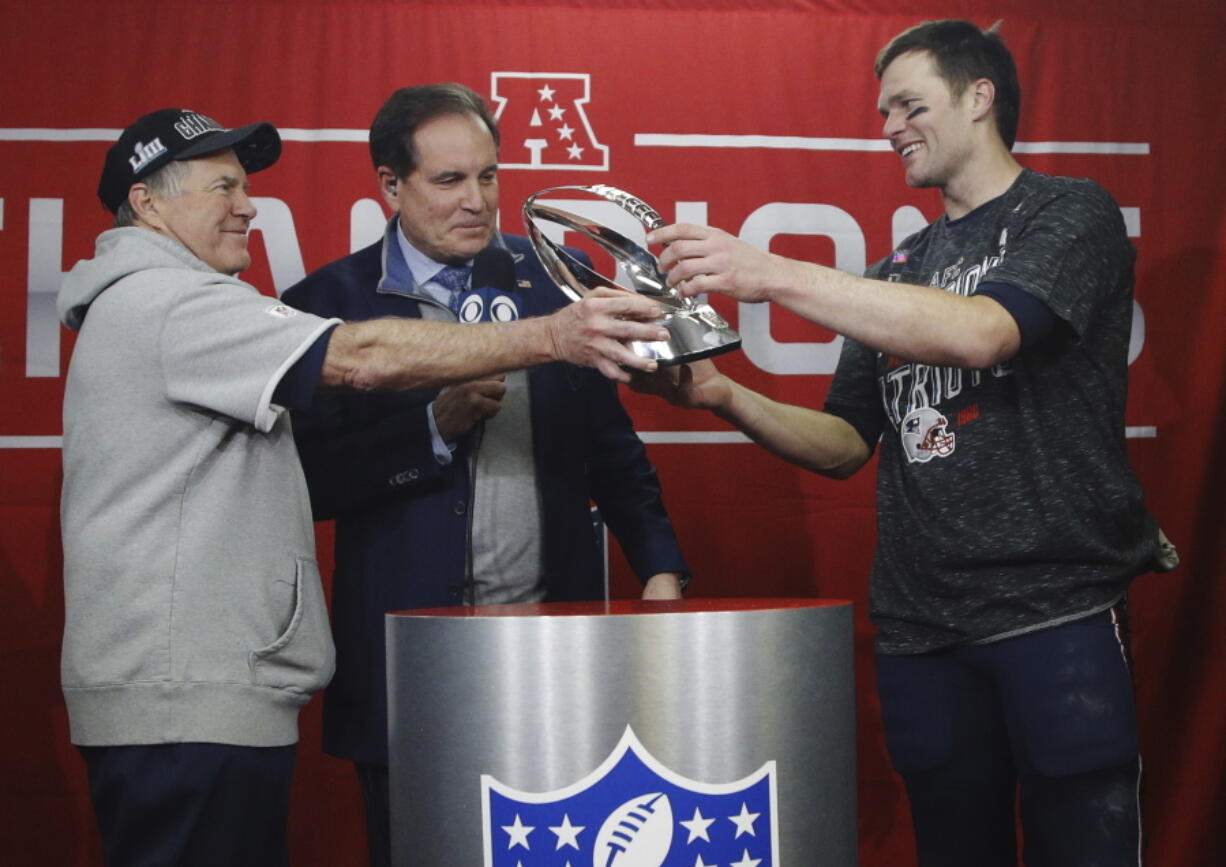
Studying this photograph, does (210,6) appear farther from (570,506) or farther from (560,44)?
(570,506)

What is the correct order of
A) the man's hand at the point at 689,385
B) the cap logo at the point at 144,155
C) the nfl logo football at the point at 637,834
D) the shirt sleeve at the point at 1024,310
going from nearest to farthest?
the nfl logo football at the point at 637,834
the shirt sleeve at the point at 1024,310
the cap logo at the point at 144,155
the man's hand at the point at 689,385

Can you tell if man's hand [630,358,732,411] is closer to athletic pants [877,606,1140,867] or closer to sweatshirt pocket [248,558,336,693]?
athletic pants [877,606,1140,867]

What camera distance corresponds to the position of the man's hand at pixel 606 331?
5.76 feet

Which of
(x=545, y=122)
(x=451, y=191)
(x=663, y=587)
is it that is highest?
(x=545, y=122)

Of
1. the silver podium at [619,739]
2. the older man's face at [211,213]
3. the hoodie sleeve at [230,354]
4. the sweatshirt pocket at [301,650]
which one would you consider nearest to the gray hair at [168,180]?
the older man's face at [211,213]

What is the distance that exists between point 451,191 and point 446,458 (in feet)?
1.65

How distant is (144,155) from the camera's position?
6.36 feet

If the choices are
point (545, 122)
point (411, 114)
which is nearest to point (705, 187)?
point (545, 122)

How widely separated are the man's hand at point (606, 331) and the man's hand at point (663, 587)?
1.64 feet

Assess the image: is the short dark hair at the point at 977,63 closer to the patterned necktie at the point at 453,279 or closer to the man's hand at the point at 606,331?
the man's hand at the point at 606,331

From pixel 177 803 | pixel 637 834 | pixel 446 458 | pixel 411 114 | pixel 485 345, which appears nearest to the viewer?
pixel 637 834

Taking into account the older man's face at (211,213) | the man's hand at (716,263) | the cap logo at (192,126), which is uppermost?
the cap logo at (192,126)

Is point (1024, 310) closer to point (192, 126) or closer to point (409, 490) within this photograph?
point (409, 490)

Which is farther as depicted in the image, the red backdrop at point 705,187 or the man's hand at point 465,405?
the red backdrop at point 705,187
